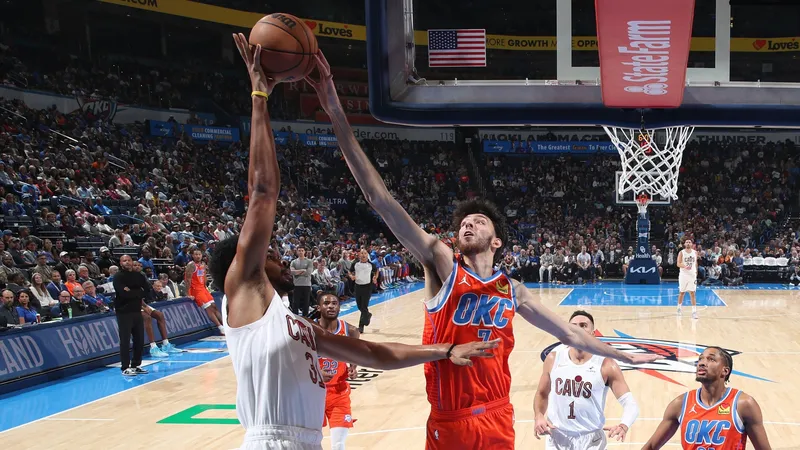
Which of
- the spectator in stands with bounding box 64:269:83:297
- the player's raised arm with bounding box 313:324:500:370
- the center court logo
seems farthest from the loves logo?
the player's raised arm with bounding box 313:324:500:370

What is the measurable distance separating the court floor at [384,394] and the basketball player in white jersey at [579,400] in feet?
6.89

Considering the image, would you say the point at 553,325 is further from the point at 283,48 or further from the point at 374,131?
the point at 374,131

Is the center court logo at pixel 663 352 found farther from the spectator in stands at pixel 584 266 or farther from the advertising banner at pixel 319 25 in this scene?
the spectator in stands at pixel 584 266

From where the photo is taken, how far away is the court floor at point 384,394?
7098mm

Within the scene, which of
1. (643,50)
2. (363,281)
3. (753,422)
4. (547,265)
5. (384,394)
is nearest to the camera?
(643,50)

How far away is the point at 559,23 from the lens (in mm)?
4535

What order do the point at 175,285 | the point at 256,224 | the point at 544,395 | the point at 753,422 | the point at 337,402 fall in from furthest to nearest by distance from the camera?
the point at 175,285 → the point at 337,402 → the point at 544,395 → the point at 753,422 → the point at 256,224

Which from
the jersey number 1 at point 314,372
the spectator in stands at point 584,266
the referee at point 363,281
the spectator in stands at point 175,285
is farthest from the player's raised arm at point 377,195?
the spectator in stands at point 584,266

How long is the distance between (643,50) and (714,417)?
212 centimetres

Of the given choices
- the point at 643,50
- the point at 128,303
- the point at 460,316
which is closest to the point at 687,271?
the point at 128,303

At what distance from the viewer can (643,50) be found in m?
3.85

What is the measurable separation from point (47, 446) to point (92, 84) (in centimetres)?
2057

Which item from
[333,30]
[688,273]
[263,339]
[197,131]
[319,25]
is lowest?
[688,273]

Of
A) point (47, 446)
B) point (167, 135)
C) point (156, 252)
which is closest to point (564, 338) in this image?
point (47, 446)
